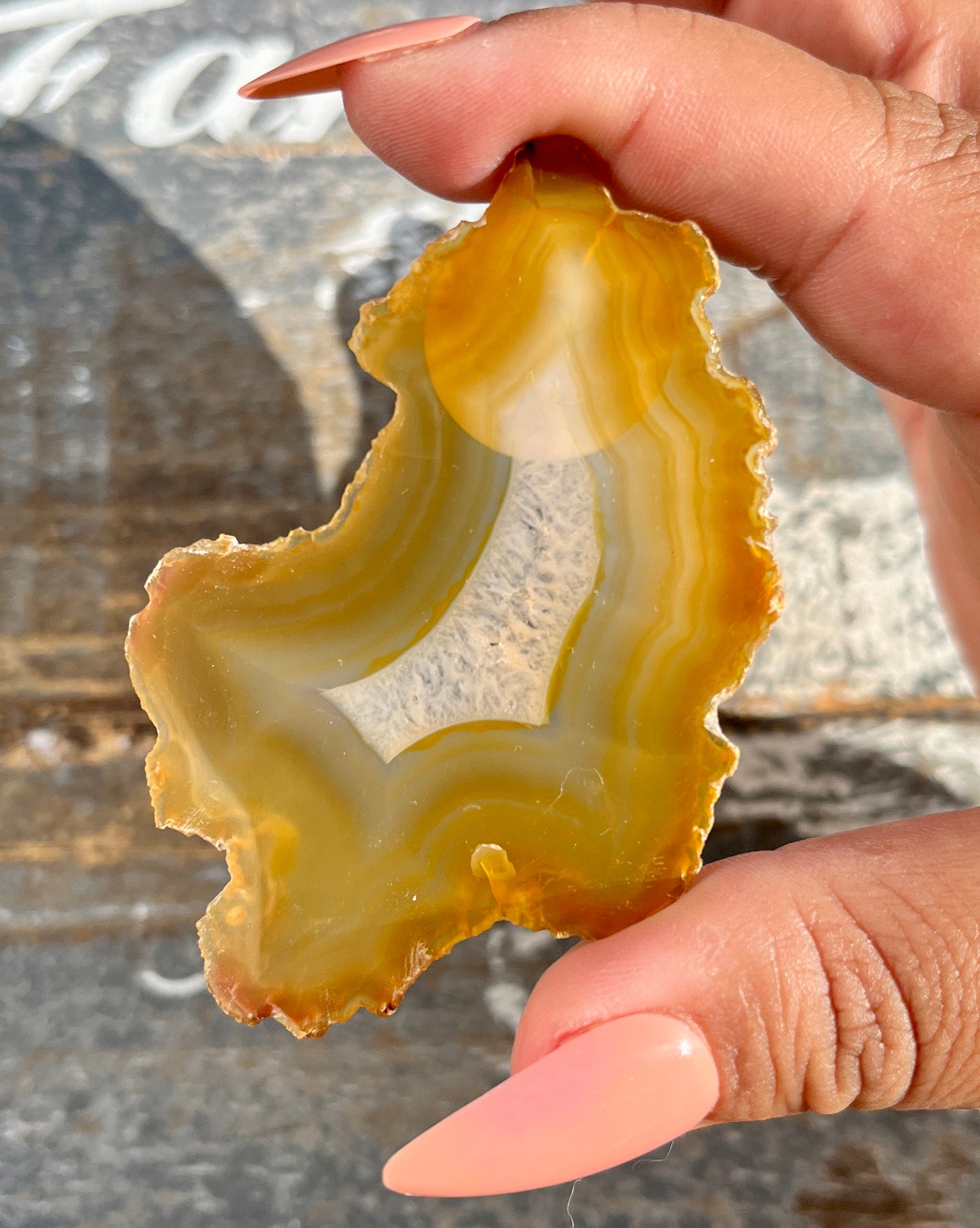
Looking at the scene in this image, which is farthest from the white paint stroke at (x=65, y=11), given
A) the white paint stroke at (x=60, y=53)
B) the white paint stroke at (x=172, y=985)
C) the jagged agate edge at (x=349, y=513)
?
the white paint stroke at (x=172, y=985)

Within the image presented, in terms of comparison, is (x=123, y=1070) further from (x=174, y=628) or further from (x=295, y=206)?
(x=295, y=206)

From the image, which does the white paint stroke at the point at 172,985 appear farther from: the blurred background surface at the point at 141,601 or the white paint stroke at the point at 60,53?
the white paint stroke at the point at 60,53

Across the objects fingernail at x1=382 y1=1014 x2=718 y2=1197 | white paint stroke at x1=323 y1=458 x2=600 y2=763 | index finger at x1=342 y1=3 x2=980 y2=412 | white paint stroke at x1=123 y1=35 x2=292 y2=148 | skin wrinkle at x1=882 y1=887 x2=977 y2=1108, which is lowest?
fingernail at x1=382 y1=1014 x2=718 y2=1197

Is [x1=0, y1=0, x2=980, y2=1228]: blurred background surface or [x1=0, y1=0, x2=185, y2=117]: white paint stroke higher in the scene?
[x1=0, y1=0, x2=185, y2=117]: white paint stroke

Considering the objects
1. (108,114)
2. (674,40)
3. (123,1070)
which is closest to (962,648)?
(674,40)

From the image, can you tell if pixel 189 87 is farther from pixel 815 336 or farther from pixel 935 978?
pixel 935 978

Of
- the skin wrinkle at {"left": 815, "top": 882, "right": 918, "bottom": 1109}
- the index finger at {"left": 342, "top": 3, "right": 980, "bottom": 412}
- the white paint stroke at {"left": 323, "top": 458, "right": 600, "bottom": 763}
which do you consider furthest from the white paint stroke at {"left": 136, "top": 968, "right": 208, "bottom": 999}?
the index finger at {"left": 342, "top": 3, "right": 980, "bottom": 412}

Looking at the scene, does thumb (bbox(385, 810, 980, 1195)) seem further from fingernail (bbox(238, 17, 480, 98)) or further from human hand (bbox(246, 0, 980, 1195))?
fingernail (bbox(238, 17, 480, 98))
